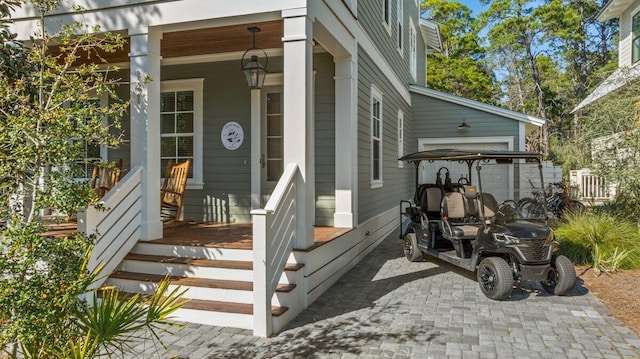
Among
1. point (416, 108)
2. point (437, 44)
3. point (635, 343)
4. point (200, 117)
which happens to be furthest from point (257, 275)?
point (437, 44)

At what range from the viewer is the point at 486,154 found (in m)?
4.93

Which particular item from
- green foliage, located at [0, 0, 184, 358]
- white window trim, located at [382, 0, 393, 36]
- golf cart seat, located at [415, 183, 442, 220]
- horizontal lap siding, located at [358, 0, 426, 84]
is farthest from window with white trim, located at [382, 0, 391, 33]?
green foliage, located at [0, 0, 184, 358]

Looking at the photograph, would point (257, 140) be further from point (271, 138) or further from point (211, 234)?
point (211, 234)

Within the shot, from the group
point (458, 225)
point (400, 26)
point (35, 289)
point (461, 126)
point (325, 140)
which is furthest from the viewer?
point (461, 126)

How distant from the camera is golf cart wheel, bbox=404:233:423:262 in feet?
21.5

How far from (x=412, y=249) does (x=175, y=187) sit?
3.82m

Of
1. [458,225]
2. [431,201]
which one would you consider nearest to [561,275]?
[458,225]

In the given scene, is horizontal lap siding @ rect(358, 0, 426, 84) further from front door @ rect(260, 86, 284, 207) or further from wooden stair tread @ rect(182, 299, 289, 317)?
wooden stair tread @ rect(182, 299, 289, 317)

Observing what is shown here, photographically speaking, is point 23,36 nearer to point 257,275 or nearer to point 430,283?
point 257,275

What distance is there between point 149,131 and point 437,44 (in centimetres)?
1564

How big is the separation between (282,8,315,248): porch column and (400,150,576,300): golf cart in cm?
205

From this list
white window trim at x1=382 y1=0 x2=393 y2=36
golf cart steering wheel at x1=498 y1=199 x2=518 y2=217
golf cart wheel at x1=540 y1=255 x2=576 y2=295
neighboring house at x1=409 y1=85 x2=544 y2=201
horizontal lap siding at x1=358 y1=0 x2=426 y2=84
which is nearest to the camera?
golf cart wheel at x1=540 y1=255 x2=576 y2=295

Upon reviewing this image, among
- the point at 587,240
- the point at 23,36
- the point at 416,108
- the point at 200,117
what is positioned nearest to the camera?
the point at 23,36

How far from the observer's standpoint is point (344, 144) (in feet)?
20.5
